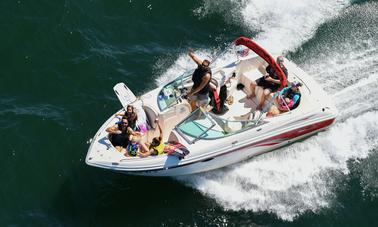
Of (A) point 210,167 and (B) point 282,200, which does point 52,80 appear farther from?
(B) point 282,200

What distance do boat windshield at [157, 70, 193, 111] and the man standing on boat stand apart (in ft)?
1.55

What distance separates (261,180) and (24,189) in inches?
289

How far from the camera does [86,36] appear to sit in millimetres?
20328

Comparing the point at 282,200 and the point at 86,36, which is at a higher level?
the point at 86,36

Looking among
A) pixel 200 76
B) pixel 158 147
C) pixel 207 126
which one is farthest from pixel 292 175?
pixel 158 147

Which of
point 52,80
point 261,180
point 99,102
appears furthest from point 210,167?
point 52,80

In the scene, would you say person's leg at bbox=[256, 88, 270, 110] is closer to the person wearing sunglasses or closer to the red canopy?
the red canopy

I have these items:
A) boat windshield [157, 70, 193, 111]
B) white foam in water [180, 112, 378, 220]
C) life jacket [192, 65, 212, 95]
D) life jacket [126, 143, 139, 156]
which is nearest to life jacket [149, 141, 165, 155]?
life jacket [126, 143, 139, 156]

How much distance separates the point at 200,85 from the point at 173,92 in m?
1.16

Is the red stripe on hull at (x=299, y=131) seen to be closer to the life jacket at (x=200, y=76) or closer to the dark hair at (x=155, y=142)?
the life jacket at (x=200, y=76)

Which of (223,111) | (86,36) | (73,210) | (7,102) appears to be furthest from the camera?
(86,36)

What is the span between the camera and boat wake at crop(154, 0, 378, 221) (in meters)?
15.7

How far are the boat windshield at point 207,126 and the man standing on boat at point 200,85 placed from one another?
1.42 feet

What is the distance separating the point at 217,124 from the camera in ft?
51.5
